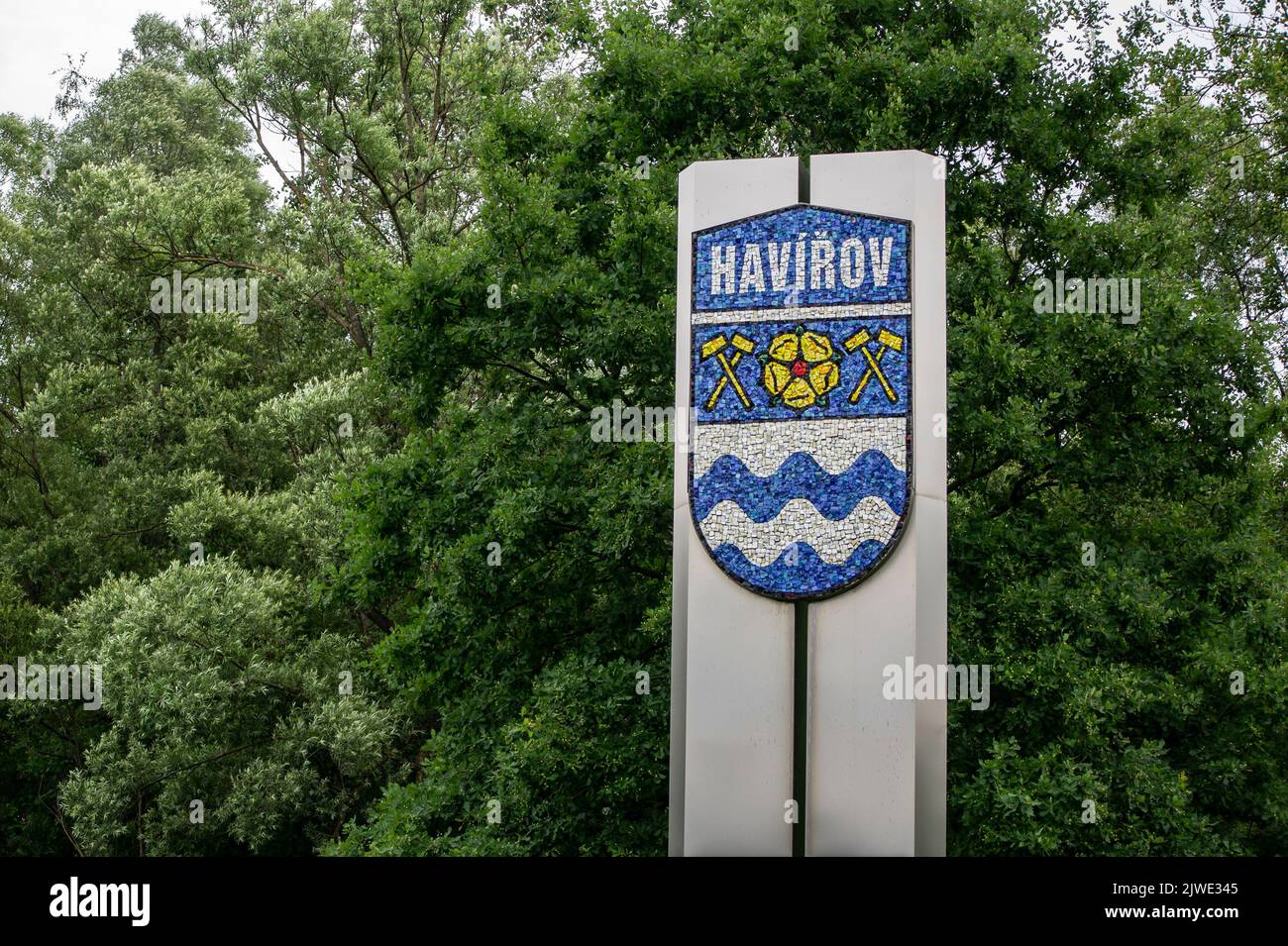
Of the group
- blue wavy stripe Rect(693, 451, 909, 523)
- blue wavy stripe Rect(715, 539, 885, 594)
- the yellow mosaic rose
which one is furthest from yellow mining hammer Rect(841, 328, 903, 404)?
blue wavy stripe Rect(715, 539, 885, 594)

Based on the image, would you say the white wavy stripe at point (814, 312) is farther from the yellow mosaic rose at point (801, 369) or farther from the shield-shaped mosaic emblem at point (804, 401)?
the yellow mosaic rose at point (801, 369)

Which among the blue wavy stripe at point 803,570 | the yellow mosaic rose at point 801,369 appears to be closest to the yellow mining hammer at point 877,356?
the yellow mosaic rose at point 801,369

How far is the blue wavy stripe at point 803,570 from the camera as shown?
8.31 m

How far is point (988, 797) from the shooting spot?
11.1 m

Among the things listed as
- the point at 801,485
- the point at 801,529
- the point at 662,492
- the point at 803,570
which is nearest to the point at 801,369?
the point at 801,485

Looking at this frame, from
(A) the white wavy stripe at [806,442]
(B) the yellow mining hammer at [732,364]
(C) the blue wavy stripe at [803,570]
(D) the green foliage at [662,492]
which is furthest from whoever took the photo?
(D) the green foliage at [662,492]

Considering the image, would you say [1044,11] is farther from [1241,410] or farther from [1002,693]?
[1002,693]

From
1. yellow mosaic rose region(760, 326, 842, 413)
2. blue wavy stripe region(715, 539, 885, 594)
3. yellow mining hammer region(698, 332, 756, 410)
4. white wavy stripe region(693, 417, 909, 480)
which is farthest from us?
yellow mining hammer region(698, 332, 756, 410)

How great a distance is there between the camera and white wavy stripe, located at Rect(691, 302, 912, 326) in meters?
8.59

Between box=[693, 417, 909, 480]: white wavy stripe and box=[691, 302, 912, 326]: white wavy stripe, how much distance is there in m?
0.68

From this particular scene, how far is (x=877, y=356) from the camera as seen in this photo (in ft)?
Result: 28.0

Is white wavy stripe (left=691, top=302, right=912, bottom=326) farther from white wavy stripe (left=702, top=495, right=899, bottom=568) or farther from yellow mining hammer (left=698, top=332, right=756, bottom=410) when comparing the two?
white wavy stripe (left=702, top=495, right=899, bottom=568)

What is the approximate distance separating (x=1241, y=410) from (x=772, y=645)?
722 centimetres

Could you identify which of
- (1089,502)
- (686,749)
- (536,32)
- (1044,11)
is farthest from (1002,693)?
(536,32)
